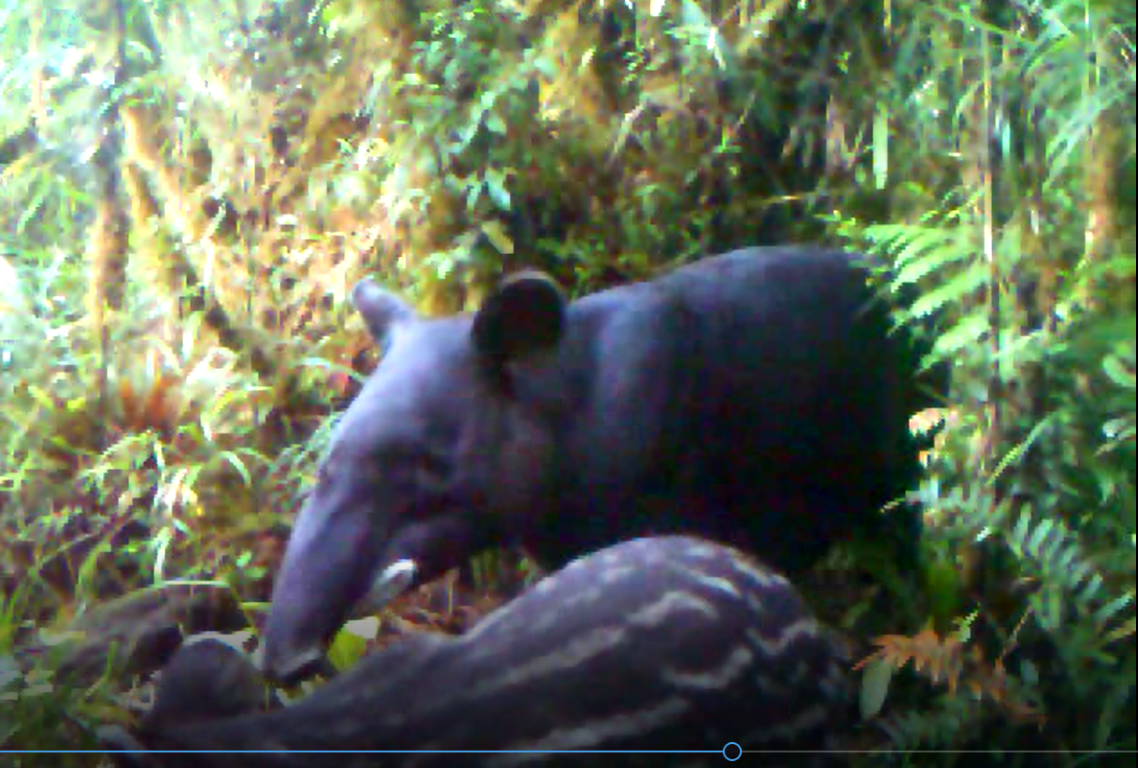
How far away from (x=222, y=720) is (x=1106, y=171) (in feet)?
4.51

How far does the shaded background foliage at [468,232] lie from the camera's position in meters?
1.86

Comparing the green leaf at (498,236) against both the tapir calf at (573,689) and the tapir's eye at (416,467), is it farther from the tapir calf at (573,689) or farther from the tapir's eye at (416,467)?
the tapir calf at (573,689)

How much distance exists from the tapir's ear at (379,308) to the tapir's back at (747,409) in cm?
39

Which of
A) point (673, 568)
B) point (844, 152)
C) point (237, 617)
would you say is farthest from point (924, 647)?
point (237, 617)

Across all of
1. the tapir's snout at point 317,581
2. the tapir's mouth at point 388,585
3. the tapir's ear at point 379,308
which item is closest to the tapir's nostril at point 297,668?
the tapir's snout at point 317,581

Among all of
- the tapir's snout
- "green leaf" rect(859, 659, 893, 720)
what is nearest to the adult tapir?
the tapir's snout

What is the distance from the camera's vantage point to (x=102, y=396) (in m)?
2.35

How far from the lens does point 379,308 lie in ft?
8.34

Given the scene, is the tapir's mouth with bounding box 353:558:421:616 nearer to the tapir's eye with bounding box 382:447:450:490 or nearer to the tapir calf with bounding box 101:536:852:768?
the tapir's eye with bounding box 382:447:450:490

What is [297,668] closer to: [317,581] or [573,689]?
[317,581]

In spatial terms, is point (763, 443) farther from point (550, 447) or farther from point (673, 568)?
point (673, 568)

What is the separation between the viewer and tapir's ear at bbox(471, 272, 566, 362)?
2256 millimetres

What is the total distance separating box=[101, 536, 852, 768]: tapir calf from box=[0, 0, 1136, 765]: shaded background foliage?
23 cm

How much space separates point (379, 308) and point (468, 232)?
0.86ft
